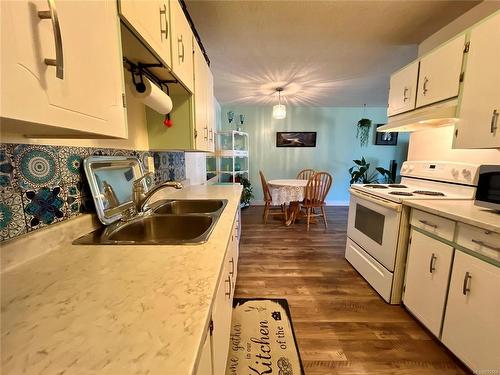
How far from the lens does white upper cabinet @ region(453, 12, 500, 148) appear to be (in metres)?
1.23

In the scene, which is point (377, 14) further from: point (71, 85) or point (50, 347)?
point (50, 347)

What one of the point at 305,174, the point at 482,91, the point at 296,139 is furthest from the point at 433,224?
the point at 296,139

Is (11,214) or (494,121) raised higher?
(494,121)

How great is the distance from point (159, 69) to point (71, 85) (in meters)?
0.80

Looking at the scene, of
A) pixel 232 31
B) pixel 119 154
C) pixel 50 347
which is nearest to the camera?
pixel 50 347

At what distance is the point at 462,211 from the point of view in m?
1.26

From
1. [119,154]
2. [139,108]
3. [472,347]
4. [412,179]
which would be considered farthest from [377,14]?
[472,347]

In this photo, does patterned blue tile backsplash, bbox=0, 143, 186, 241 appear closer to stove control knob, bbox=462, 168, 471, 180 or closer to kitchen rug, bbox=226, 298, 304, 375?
kitchen rug, bbox=226, 298, 304, 375

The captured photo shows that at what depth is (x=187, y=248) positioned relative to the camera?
79 centimetres

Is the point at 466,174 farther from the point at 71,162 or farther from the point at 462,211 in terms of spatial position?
the point at 71,162

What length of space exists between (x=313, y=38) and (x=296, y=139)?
292 cm

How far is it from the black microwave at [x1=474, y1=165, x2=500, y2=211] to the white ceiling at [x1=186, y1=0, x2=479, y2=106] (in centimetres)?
134

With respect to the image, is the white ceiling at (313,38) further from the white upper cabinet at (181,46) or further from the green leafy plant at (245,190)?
the green leafy plant at (245,190)

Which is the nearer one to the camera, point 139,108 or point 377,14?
point 139,108
